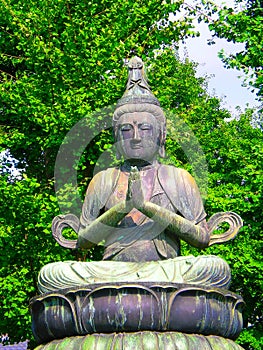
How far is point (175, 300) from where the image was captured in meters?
6.96

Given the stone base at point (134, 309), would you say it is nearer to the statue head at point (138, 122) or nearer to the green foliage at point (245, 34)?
the statue head at point (138, 122)

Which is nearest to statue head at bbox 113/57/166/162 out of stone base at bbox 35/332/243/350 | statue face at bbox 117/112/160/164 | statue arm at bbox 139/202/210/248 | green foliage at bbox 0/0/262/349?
statue face at bbox 117/112/160/164

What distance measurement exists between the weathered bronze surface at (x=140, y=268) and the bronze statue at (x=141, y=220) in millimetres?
11

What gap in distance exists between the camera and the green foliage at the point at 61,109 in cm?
1416

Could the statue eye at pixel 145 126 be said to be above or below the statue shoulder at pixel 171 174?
above

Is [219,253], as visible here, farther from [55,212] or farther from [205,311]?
[205,311]

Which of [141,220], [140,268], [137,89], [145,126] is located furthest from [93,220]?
[137,89]

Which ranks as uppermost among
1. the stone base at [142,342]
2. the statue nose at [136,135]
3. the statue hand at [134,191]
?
the statue nose at [136,135]

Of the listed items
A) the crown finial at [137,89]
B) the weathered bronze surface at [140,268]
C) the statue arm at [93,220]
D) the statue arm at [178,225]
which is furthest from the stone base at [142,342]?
the crown finial at [137,89]

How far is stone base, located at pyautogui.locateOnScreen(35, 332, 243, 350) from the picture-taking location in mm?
6777

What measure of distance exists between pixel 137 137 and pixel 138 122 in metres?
0.21

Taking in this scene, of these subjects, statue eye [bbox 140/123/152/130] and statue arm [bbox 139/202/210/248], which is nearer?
statue arm [bbox 139/202/210/248]

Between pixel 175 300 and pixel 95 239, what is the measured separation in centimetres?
156

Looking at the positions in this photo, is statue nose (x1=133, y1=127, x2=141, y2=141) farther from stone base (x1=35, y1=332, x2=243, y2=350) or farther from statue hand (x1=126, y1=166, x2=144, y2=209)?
stone base (x1=35, y1=332, x2=243, y2=350)
